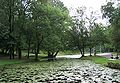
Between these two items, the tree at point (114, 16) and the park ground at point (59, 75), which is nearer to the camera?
the park ground at point (59, 75)

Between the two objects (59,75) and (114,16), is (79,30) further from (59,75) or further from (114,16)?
(59,75)

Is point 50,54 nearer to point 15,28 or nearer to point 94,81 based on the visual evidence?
point 15,28

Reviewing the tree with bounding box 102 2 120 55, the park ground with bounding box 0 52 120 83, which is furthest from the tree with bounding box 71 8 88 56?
the park ground with bounding box 0 52 120 83

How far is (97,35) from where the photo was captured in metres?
53.4

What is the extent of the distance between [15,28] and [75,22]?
53.4 feet

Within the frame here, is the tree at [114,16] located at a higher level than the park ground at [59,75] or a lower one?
higher

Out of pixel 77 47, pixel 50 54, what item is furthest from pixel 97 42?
pixel 50 54

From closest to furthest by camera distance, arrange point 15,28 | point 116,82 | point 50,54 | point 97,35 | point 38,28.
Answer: point 116,82
point 38,28
point 15,28
point 50,54
point 97,35

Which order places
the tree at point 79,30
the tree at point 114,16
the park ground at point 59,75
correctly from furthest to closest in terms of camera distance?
the tree at point 79,30
the tree at point 114,16
the park ground at point 59,75

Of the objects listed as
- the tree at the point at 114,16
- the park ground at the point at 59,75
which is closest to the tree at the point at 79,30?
the tree at the point at 114,16

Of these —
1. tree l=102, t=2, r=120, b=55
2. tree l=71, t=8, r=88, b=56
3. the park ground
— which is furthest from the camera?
tree l=71, t=8, r=88, b=56

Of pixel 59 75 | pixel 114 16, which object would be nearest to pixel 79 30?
pixel 114 16

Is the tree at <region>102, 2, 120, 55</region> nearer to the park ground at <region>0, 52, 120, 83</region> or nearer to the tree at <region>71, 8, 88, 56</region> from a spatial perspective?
the park ground at <region>0, 52, 120, 83</region>

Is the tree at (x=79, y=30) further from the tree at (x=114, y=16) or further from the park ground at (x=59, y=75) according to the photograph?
the park ground at (x=59, y=75)
